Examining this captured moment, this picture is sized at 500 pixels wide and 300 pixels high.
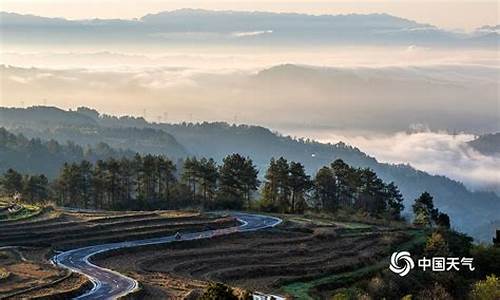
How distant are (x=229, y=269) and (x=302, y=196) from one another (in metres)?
42.2

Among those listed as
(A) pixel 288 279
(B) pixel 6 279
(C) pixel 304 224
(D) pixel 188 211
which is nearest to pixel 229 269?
(A) pixel 288 279

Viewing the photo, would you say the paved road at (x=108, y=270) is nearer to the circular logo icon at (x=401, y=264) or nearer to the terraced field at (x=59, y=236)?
the terraced field at (x=59, y=236)

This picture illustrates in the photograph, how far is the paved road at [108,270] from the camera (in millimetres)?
39344

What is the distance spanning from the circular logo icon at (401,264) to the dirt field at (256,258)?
211 cm

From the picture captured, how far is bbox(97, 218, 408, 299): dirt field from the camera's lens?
1716 inches

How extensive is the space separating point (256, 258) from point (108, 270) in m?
10.2

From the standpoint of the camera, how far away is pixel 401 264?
1953 inches

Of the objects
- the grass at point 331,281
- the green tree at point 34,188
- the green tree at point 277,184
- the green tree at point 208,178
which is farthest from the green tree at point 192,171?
the grass at point 331,281

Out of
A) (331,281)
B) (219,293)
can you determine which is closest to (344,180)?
(331,281)

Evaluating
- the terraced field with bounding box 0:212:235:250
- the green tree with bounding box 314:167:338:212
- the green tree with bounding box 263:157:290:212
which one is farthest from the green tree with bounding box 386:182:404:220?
the terraced field with bounding box 0:212:235:250

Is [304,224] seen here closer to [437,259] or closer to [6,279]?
[437,259]

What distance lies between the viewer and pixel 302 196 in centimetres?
8831

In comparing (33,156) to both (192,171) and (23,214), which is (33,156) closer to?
(192,171)

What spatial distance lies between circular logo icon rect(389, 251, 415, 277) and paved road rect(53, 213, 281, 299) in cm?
1431
